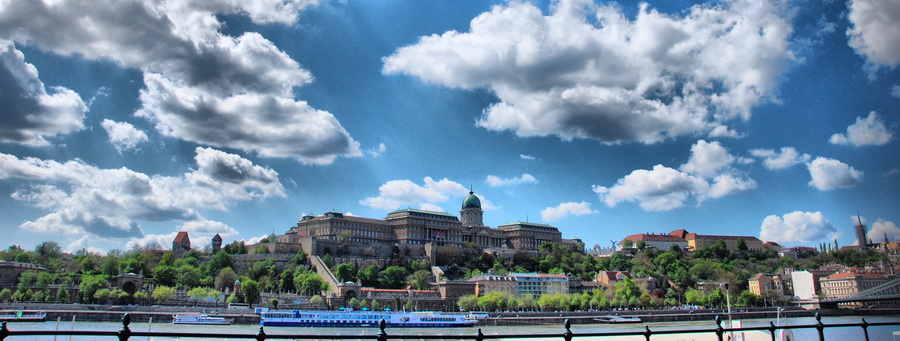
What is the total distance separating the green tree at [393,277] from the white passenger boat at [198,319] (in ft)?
84.6

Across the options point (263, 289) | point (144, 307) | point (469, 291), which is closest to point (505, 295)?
point (469, 291)

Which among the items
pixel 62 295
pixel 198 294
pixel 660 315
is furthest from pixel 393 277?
pixel 62 295

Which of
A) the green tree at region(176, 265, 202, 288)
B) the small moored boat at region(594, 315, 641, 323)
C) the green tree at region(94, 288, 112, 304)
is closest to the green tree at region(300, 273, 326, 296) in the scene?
the green tree at region(176, 265, 202, 288)

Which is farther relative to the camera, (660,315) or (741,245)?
(741,245)

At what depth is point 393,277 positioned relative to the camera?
86938 mm

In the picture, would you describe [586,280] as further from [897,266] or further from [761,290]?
[897,266]

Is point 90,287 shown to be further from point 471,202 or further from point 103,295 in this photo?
point 471,202

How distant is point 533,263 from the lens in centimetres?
10900

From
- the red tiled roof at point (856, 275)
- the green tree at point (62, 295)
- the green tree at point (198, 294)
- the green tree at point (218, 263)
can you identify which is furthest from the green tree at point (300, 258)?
the red tiled roof at point (856, 275)

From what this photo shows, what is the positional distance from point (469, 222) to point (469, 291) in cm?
4384

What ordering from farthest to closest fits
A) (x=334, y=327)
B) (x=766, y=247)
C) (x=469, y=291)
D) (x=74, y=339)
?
(x=766, y=247) → (x=469, y=291) → (x=334, y=327) → (x=74, y=339)

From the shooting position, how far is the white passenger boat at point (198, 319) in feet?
199

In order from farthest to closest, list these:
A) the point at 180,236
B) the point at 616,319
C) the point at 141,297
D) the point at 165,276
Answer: the point at 180,236 → the point at 165,276 → the point at 141,297 → the point at 616,319

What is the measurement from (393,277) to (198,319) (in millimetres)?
30036
